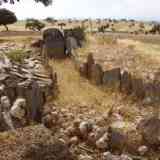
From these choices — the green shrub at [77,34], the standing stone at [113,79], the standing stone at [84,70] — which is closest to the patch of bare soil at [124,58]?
the green shrub at [77,34]

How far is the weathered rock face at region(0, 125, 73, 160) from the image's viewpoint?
16656 millimetres

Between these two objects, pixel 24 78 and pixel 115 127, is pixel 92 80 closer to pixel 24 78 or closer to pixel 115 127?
pixel 24 78

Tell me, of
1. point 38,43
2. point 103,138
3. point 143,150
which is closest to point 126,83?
point 103,138

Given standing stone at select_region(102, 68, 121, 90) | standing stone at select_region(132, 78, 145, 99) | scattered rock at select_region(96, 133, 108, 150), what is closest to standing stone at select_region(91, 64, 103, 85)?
standing stone at select_region(102, 68, 121, 90)

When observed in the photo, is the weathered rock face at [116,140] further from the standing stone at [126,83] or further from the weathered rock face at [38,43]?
the weathered rock face at [38,43]

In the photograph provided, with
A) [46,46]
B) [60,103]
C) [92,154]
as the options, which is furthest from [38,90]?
[46,46]

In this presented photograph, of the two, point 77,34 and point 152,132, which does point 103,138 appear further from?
point 77,34

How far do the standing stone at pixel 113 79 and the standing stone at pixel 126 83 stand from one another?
0.21m

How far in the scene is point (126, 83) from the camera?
75.7 ft

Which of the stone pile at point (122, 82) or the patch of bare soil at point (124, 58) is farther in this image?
the patch of bare soil at point (124, 58)

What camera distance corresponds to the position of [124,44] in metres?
30.8

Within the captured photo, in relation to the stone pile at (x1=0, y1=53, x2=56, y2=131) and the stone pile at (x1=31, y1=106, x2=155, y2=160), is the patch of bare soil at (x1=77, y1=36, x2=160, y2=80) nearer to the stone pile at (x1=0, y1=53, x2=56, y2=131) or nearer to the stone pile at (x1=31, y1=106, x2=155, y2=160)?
the stone pile at (x1=0, y1=53, x2=56, y2=131)

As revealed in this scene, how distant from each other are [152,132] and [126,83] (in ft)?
15.3

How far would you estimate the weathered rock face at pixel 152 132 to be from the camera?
18.8m
